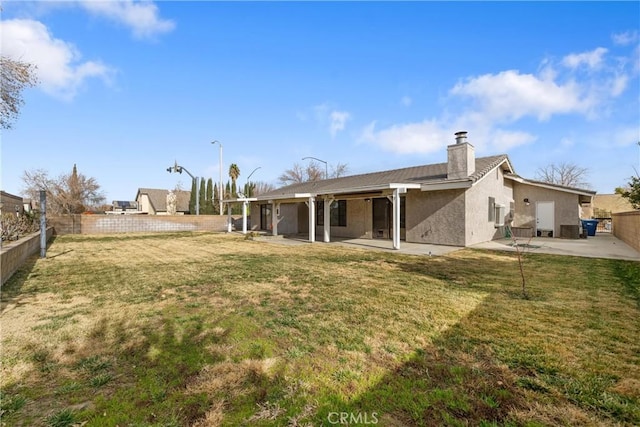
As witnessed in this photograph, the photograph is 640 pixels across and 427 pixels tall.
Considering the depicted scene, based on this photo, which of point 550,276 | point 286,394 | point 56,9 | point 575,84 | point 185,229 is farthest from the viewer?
point 185,229

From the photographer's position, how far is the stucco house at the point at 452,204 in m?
12.4

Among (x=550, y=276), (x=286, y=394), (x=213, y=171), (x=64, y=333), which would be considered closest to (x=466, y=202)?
(x=550, y=276)

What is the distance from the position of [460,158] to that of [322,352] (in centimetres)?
1168

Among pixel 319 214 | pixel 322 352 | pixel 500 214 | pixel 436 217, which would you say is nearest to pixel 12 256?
pixel 322 352

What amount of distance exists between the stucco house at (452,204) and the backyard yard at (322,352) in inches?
234

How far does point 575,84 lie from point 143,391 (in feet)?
67.9

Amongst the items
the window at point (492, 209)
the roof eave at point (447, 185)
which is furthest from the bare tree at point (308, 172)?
the roof eave at point (447, 185)

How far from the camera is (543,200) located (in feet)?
52.6

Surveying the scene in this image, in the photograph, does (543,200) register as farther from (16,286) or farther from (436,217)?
(16,286)

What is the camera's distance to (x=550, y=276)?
6859mm

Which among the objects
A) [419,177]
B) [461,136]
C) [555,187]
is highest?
[461,136]

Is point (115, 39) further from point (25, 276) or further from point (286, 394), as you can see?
point (286, 394)

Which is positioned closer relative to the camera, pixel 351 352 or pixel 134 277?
pixel 351 352

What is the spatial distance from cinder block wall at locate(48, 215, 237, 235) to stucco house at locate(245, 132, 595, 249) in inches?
384
